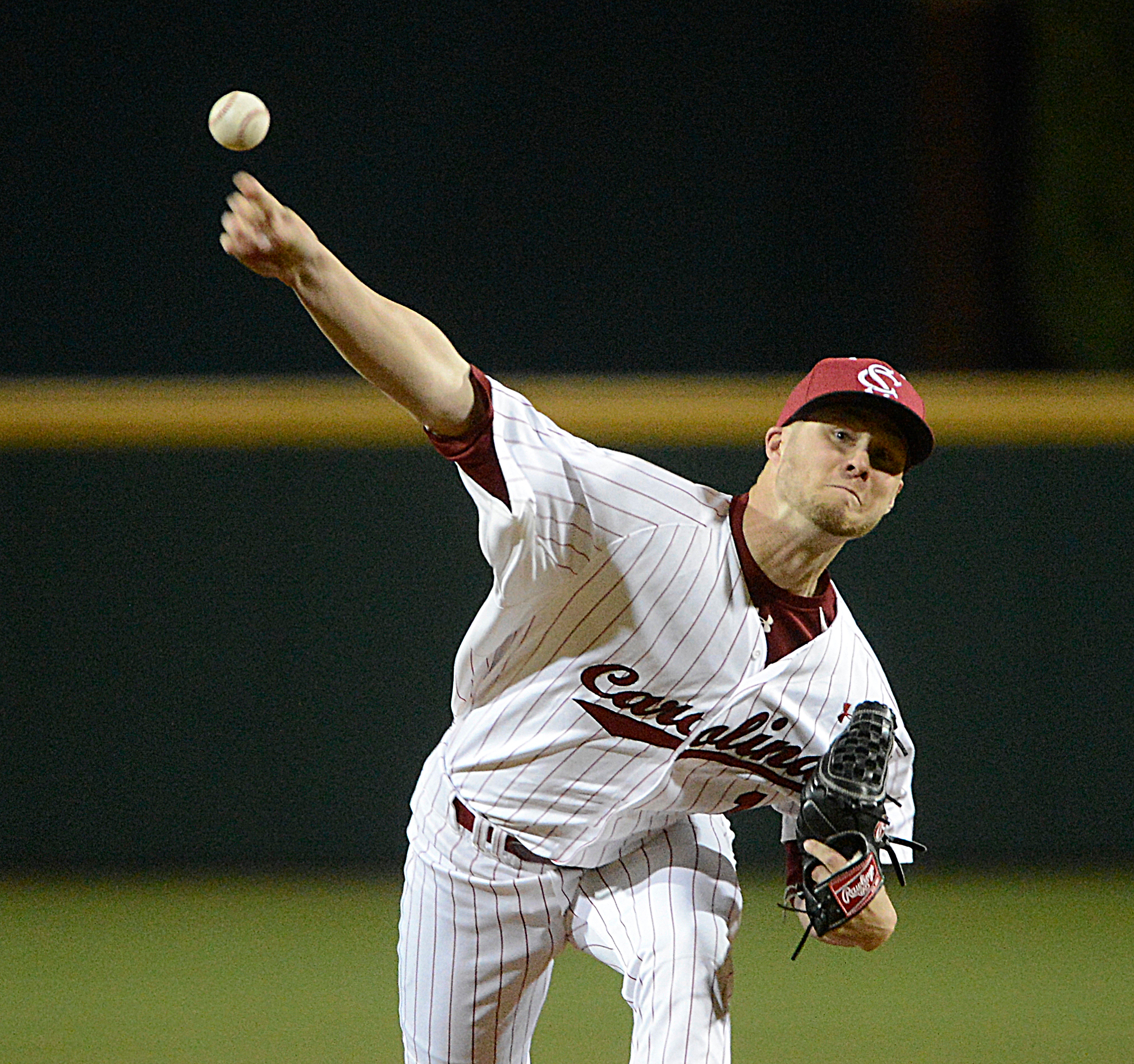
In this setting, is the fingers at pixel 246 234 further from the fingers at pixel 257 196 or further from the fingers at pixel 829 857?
the fingers at pixel 829 857

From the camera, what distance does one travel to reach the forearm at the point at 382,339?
1994mm

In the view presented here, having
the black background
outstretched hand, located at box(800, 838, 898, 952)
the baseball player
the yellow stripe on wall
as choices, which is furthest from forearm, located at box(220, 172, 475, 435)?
the black background

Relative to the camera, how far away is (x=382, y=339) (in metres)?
2.02

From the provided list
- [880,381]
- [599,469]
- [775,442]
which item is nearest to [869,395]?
[880,381]

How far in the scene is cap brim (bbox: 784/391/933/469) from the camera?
2633mm

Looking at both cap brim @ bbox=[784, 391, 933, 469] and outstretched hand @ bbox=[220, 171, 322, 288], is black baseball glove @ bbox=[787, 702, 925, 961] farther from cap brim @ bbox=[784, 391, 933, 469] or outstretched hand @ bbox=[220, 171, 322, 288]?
outstretched hand @ bbox=[220, 171, 322, 288]

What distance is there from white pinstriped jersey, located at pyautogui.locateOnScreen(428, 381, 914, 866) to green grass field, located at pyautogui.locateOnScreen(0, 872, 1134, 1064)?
4.73 feet

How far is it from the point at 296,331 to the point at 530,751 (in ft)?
19.0

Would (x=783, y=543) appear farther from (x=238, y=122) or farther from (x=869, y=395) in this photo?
(x=238, y=122)

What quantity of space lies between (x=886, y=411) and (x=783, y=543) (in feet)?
0.91

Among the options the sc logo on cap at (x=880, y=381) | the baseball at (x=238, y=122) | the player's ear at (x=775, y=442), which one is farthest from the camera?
the player's ear at (x=775, y=442)

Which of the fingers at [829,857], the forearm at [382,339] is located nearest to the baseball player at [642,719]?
the fingers at [829,857]

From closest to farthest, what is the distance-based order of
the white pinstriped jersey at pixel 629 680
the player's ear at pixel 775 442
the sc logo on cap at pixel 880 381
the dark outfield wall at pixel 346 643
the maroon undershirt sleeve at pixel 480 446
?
the maroon undershirt sleeve at pixel 480 446 → the white pinstriped jersey at pixel 629 680 → the sc logo on cap at pixel 880 381 → the player's ear at pixel 775 442 → the dark outfield wall at pixel 346 643

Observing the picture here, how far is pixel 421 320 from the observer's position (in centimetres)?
212
